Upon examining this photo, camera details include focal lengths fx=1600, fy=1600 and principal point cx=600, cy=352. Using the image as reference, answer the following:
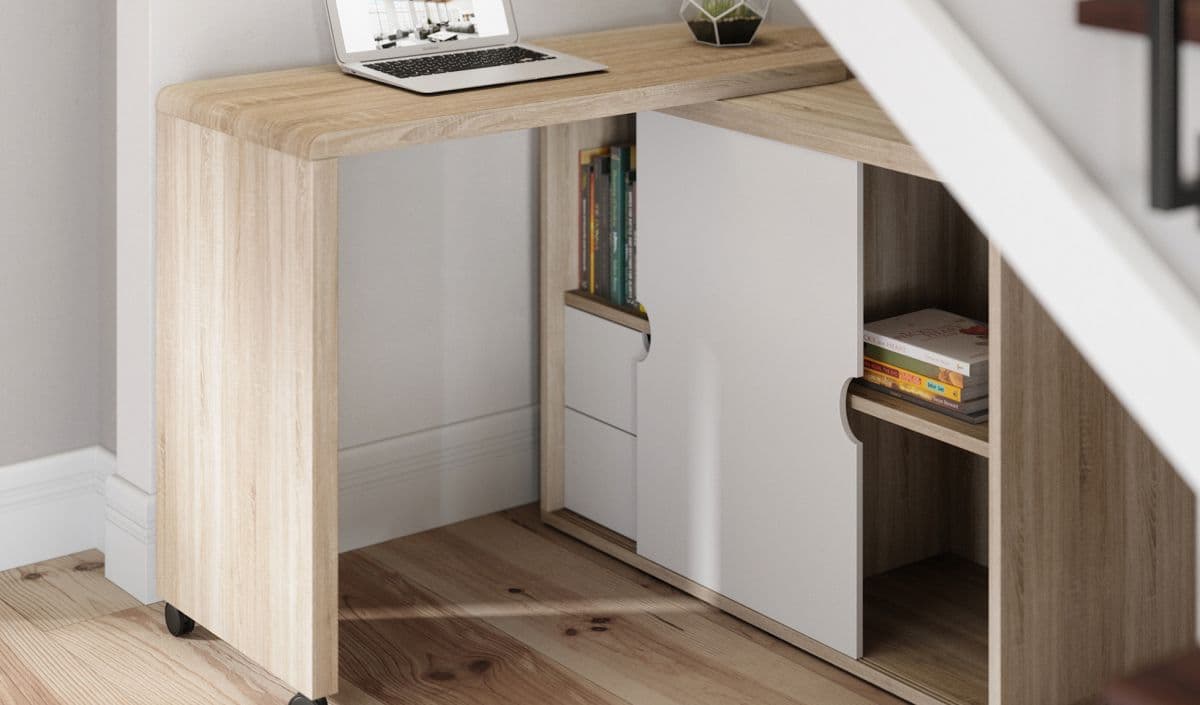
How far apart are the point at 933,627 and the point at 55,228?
Answer: 4.53ft

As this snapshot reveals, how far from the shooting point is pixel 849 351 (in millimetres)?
2020

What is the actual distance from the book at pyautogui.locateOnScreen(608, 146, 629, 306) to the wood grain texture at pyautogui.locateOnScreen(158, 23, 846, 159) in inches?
6.6

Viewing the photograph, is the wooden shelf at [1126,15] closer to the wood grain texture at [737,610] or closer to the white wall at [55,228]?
the wood grain texture at [737,610]

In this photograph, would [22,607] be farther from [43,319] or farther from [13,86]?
[13,86]

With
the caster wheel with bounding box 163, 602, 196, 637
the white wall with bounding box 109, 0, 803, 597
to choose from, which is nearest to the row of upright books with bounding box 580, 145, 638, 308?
the white wall with bounding box 109, 0, 803, 597

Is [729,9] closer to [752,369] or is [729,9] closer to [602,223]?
[602,223]

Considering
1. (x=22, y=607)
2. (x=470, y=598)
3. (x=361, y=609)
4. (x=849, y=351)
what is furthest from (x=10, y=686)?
(x=849, y=351)

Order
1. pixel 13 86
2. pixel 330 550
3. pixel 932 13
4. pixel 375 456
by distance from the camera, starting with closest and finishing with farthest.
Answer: pixel 932 13 < pixel 330 550 < pixel 13 86 < pixel 375 456

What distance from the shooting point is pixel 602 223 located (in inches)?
96.9

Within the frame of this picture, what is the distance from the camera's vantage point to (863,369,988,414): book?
1.95 m

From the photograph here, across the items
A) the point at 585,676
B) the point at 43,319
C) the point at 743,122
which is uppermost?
the point at 743,122

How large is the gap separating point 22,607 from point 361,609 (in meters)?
0.48

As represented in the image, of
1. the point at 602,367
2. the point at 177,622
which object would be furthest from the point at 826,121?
the point at 177,622

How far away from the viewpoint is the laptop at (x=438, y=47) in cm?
210
